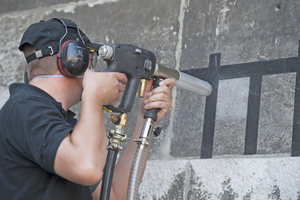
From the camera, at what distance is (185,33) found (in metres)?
1.92

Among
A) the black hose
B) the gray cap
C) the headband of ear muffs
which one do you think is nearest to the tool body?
the black hose

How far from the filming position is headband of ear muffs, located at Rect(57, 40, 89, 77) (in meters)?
1.44

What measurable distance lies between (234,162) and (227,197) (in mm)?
139

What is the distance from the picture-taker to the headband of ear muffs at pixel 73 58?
144cm

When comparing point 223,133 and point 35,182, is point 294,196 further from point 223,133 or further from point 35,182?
point 35,182

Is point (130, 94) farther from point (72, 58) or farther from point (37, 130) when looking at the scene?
point (37, 130)

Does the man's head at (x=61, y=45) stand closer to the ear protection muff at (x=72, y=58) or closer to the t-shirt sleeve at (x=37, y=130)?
the ear protection muff at (x=72, y=58)


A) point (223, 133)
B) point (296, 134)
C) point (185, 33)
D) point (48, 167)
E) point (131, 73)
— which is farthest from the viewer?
point (185, 33)

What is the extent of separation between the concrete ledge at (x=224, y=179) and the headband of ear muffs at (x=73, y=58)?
0.62 meters

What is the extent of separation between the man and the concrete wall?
32 centimetres

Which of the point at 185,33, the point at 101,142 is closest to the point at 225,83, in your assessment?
the point at 185,33

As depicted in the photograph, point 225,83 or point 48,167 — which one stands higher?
point 225,83

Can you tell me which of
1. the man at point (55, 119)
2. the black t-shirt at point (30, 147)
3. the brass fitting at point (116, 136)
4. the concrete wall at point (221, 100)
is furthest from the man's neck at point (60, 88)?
the concrete wall at point (221, 100)

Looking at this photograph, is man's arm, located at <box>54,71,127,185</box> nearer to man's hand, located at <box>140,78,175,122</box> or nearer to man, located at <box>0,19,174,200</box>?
man, located at <box>0,19,174,200</box>
